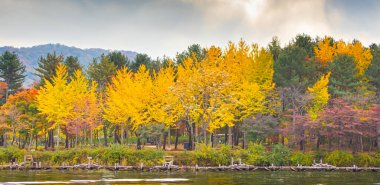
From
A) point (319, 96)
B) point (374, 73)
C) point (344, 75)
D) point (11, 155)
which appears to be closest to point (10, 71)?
point (11, 155)

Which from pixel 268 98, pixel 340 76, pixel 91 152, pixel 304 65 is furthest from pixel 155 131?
pixel 340 76

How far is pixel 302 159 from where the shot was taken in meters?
49.0

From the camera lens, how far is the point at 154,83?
56156 mm

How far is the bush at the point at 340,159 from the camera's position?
48.1 meters

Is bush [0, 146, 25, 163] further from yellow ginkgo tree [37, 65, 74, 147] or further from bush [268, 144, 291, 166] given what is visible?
bush [268, 144, 291, 166]

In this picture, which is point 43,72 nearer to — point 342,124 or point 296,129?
point 296,129

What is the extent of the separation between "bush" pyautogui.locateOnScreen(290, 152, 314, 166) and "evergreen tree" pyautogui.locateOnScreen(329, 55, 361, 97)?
35.7 ft

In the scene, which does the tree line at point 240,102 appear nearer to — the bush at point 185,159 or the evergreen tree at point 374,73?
the evergreen tree at point 374,73

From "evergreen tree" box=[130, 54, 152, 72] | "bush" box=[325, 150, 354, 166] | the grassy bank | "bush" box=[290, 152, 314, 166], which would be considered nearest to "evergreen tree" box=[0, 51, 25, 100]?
"evergreen tree" box=[130, 54, 152, 72]

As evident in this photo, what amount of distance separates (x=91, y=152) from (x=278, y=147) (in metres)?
21.6

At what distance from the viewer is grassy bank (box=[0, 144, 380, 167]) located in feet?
158

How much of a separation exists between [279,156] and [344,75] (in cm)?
1660

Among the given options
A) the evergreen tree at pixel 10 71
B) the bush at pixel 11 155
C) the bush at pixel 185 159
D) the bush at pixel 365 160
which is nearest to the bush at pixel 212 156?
the bush at pixel 185 159

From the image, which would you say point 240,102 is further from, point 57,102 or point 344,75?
point 57,102
